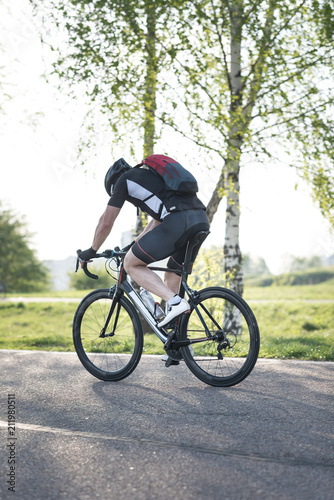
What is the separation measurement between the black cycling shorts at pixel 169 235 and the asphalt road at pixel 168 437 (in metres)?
1.12

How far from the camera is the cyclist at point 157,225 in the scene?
14.1 ft

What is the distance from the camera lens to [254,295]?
25.2m

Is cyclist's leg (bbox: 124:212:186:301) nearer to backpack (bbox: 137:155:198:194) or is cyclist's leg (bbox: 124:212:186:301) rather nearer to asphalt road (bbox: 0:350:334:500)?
backpack (bbox: 137:155:198:194)

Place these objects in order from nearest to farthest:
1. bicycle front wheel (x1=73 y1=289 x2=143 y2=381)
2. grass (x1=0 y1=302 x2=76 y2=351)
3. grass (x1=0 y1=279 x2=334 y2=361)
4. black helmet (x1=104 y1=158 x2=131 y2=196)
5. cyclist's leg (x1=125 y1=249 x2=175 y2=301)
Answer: cyclist's leg (x1=125 y1=249 x2=175 y2=301), black helmet (x1=104 y1=158 x2=131 y2=196), bicycle front wheel (x1=73 y1=289 x2=143 y2=381), grass (x1=0 y1=279 x2=334 y2=361), grass (x1=0 y1=302 x2=76 y2=351)

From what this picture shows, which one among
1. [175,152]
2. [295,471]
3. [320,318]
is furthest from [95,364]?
[320,318]

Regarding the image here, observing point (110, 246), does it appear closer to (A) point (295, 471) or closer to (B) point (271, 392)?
(B) point (271, 392)

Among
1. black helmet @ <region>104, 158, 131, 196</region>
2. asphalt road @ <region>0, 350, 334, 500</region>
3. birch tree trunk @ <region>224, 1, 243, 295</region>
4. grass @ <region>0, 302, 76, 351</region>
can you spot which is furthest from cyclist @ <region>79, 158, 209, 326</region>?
grass @ <region>0, 302, 76, 351</region>

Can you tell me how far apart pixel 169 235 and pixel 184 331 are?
31.9 inches

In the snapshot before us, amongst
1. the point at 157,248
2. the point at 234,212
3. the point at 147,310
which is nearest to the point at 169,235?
the point at 157,248

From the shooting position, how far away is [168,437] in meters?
3.25

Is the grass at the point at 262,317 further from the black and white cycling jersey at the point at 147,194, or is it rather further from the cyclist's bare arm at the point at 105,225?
the black and white cycling jersey at the point at 147,194

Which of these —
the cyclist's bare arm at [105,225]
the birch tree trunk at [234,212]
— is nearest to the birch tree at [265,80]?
the birch tree trunk at [234,212]

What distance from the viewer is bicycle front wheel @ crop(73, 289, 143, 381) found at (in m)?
4.86

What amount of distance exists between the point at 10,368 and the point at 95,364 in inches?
40.3
